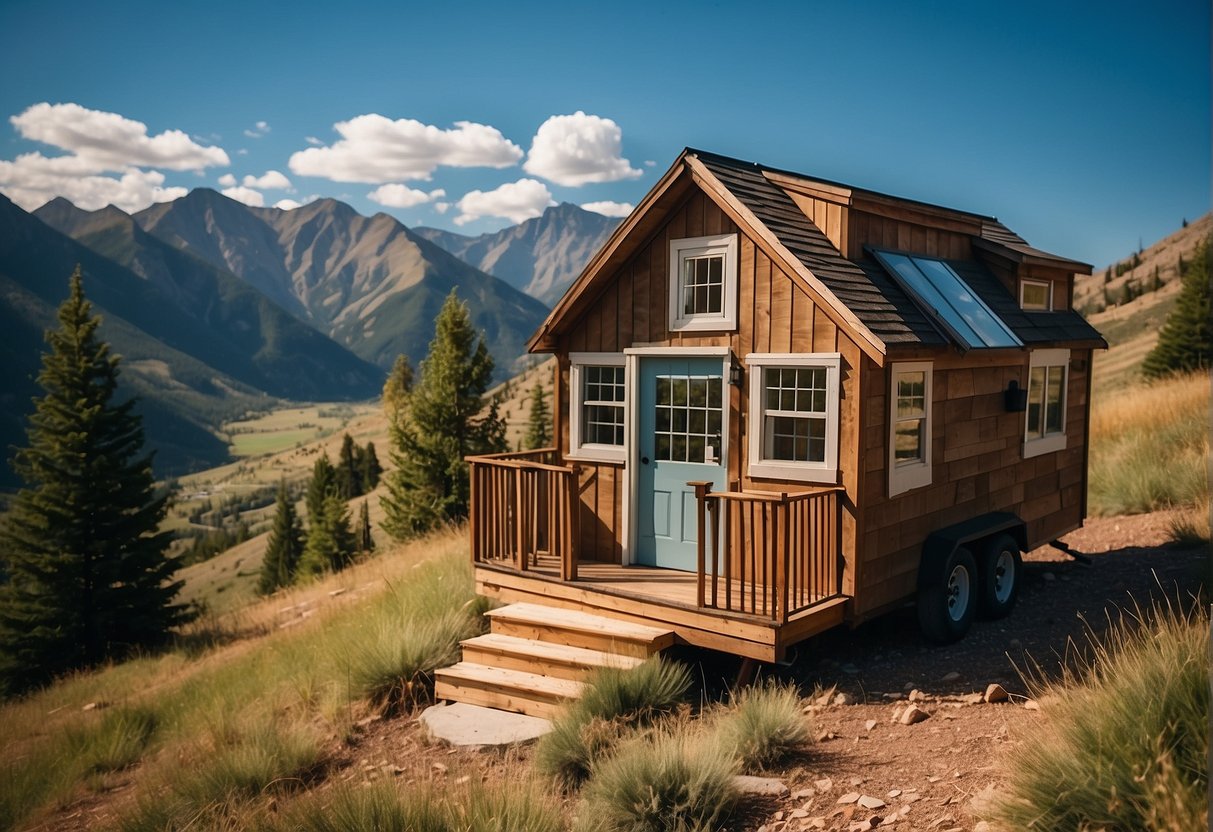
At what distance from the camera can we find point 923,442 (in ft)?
28.4

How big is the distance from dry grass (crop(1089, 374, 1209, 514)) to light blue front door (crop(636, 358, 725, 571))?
8.76m

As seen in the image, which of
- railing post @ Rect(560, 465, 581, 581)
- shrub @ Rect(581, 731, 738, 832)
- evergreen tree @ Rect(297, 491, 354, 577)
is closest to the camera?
shrub @ Rect(581, 731, 738, 832)

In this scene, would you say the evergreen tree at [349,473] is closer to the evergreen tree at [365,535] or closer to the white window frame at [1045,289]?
the evergreen tree at [365,535]

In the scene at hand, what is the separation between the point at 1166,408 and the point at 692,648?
1365 centimetres

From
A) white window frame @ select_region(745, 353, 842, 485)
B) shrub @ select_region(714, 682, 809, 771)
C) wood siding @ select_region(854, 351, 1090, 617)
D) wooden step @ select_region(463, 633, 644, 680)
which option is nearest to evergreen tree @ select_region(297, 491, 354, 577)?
wooden step @ select_region(463, 633, 644, 680)

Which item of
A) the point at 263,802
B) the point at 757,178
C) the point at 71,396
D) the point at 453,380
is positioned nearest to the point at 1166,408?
the point at 757,178

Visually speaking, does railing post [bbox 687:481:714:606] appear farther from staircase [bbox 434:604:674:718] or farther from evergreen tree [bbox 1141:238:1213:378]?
evergreen tree [bbox 1141:238:1213:378]

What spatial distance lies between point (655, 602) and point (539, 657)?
1.24 metres

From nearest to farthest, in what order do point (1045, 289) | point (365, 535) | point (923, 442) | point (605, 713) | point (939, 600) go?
point (605, 713) < point (939, 600) < point (923, 442) < point (1045, 289) < point (365, 535)

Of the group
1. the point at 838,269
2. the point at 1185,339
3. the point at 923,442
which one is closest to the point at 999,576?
the point at 923,442

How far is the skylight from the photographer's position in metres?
8.68

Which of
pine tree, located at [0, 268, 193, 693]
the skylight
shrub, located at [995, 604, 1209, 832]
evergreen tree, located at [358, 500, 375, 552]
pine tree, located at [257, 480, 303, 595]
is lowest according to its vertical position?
pine tree, located at [257, 480, 303, 595]

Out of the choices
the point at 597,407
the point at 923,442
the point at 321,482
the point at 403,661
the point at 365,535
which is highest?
the point at 597,407

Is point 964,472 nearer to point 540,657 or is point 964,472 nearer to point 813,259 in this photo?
point 813,259
